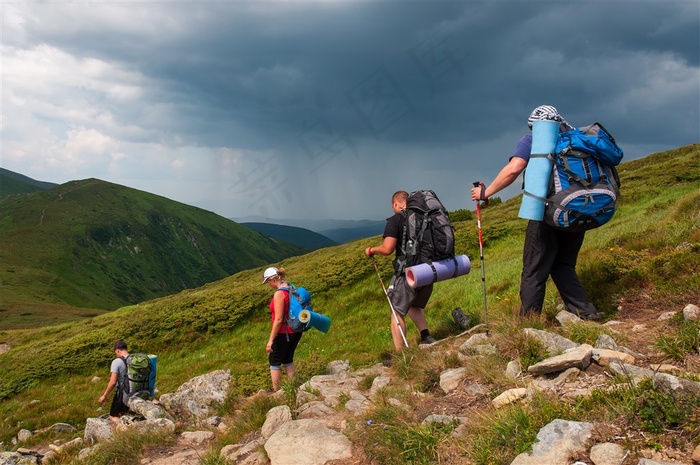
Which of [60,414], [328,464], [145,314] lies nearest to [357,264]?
[145,314]

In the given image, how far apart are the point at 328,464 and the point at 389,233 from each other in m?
4.44

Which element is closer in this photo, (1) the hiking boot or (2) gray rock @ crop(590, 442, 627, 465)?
(2) gray rock @ crop(590, 442, 627, 465)

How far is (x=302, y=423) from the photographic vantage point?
6336 millimetres

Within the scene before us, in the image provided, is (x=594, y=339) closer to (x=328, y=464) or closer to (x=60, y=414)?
(x=328, y=464)

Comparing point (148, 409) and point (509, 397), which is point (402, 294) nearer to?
point (509, 397)

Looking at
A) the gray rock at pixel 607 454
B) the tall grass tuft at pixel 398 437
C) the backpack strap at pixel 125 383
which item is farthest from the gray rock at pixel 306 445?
the backpack strap at pixel 125 383

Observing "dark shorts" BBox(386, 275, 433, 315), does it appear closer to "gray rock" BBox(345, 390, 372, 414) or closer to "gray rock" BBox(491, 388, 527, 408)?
"gray rock" BBox(345, 390, 372, 414)

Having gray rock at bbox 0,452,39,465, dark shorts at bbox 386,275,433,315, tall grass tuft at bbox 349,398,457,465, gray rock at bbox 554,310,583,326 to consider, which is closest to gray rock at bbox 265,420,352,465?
tall grass tuft at bbox 349,398,457,465

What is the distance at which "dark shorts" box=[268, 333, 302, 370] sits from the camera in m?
9.95

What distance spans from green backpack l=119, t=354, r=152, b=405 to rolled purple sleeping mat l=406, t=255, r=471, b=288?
7.56m

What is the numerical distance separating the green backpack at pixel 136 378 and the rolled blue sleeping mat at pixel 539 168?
32.7 ft

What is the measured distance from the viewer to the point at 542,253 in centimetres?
734

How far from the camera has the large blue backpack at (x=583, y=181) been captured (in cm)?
659

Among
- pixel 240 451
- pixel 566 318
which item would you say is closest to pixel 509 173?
pixel 566 318
